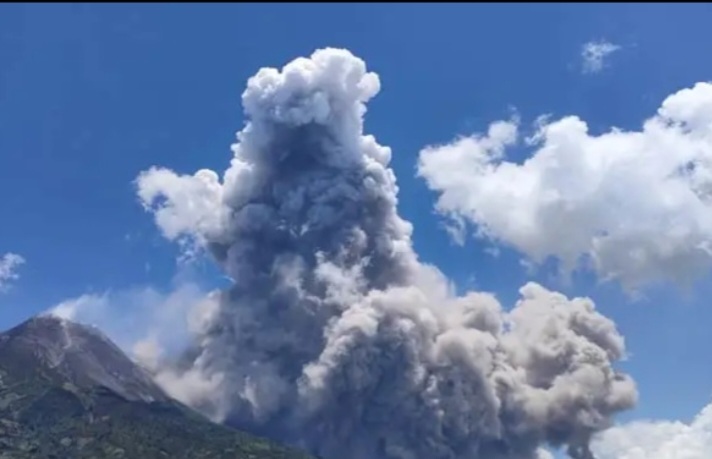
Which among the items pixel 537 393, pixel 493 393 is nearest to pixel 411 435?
pixel 493 393

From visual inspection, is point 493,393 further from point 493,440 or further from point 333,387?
point 333,387

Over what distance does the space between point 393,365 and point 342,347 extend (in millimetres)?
11028

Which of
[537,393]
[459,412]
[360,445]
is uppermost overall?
[537,393]

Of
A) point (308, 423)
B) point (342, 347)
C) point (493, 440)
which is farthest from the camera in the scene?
point (308, 423)

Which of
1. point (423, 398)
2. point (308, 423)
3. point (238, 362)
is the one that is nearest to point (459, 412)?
point (423, 398)

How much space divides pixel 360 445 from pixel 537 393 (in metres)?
39.5

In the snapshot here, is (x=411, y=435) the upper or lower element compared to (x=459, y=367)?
lower

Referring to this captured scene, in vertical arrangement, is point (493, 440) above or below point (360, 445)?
above

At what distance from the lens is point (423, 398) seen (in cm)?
17300

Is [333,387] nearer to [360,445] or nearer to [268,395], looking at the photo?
[360,445]

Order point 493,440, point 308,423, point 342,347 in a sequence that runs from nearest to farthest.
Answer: point 342,347, point 493,440, point 308,423

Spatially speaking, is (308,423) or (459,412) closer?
(459,412)

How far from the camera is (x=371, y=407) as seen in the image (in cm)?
17550

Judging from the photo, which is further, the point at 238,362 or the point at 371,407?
the point at 238,362
